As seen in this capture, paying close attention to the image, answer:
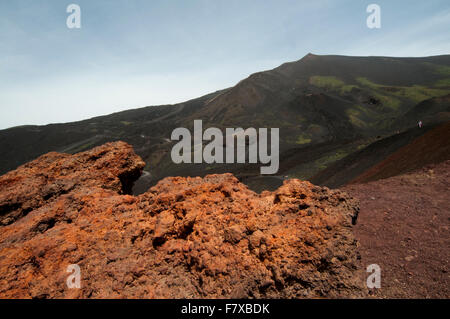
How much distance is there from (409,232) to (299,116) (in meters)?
51.2

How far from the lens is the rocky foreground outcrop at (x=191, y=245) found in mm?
3084

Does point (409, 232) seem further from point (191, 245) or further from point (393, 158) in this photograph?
point (393, 158)

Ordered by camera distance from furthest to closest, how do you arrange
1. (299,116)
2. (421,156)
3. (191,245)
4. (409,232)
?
(299,116)
(421,156)
(409,232)
(191,245)

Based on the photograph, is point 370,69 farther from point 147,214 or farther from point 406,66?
point 147,214

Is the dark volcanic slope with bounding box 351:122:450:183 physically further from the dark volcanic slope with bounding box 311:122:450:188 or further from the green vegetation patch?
the green vegetation patch

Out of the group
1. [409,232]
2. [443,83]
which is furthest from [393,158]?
[443,83]

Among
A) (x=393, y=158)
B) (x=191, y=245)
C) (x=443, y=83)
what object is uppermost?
(x=443, y=83)

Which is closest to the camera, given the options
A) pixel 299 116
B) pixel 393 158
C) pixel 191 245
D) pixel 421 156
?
pixel 191 245

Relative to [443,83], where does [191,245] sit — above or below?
below

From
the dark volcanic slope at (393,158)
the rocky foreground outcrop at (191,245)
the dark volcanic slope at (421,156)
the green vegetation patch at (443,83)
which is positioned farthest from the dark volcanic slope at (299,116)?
the rocky foreground outcrop at (191,245)

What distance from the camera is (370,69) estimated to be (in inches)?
3255

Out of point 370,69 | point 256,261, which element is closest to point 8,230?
point 256,261

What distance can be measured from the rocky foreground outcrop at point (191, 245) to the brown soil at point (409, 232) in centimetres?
217

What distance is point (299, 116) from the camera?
54312 mm
